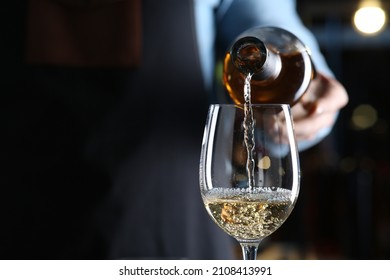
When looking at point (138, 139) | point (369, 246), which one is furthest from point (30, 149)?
point (369, 246)

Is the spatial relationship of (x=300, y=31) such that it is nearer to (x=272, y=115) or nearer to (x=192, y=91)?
(x=192, y=91)

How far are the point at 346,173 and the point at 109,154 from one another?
4.09 metres

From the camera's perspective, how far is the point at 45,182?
1453mm

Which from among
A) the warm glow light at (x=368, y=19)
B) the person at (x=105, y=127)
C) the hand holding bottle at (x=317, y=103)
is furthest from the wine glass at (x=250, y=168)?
the warm glow light at (x=368, y=19)

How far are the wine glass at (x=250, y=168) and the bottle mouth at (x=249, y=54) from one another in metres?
0.05

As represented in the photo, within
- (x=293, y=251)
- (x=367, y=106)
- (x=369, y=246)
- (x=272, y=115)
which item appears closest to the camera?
(x=272, y=115)

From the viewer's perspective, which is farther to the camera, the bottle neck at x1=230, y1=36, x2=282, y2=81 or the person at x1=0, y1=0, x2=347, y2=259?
the person at x1=0, y1=0, x2=347, y2=259

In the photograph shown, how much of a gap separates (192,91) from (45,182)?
1.17 feet

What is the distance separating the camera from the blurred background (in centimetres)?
477

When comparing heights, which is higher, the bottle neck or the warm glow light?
the warm glow light

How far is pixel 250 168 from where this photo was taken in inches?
30.5

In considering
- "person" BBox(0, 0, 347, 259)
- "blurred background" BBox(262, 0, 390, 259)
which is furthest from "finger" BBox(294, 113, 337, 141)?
"blurred background" BBox(262, 0, 390, 259)

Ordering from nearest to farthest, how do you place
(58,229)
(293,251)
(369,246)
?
(58,229)
(369,246)
(293,251)

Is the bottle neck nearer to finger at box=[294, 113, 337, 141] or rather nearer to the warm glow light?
finger at box=[294, 113, 337, 141]
